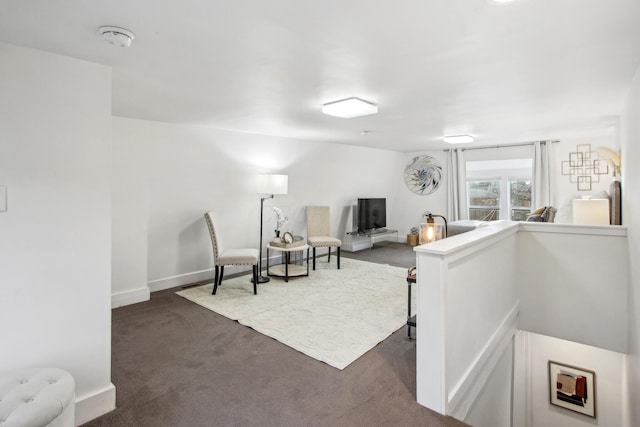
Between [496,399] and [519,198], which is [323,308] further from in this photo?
[519,198]

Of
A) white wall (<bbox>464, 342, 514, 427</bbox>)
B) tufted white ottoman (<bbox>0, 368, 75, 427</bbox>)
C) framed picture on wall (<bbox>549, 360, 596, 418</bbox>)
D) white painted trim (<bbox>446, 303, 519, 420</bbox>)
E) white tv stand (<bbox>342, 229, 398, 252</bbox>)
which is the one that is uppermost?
white tv stand (<bbox>342, 229, 398, 252</bbox>)

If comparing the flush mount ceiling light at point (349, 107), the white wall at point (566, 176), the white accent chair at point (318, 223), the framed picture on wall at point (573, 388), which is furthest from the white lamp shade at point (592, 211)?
the white accent chair at point (318, 223)

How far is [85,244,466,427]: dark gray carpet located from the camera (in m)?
2.00

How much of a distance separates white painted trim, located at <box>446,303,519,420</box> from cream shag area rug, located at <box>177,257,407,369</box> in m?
0.79

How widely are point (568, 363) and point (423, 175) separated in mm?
4801

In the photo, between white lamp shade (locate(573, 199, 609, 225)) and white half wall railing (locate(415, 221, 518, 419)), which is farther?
white lamp shade (locate(573, 199, 609, 225))

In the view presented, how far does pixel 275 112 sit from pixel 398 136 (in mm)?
2609

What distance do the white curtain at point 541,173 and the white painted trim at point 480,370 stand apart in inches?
137

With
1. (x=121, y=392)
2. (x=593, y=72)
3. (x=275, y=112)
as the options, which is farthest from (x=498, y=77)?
(x=121, y=392)

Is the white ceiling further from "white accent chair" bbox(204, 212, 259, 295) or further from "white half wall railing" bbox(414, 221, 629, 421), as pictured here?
"white accent chair" bbox(204, 212, 259, 295)

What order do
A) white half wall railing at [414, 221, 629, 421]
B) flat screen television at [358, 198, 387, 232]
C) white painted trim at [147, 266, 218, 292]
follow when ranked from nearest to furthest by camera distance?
white half wall railing at [414, 221, 629, 421]
white painted trim at [147, 266, 218, 292]
flat screen television at [358, 198, 387, 232]

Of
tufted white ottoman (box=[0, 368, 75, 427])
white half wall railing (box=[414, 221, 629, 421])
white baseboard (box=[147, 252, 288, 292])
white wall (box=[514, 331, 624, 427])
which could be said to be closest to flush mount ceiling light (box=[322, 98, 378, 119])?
white half wall railing (box=[414, 221, 629, 421])

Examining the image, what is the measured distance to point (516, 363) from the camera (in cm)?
389

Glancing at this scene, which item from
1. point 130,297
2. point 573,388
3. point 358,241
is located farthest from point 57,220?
point 358,241
